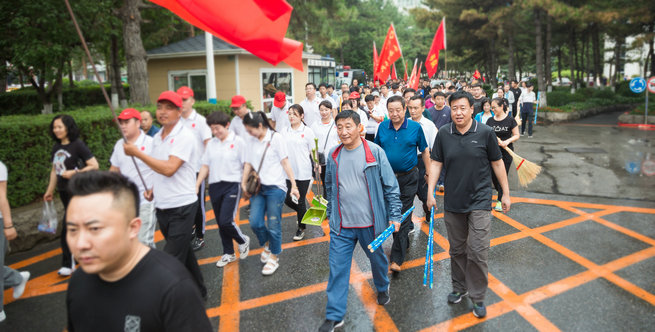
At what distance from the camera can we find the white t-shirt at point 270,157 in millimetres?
4625

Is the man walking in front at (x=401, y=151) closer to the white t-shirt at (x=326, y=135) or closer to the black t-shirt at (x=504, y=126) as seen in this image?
the white t-shirt at (x=326, y=135)

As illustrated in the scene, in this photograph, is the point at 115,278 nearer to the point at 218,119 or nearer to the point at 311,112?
the point at 218,119

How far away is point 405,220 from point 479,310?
3.89ft

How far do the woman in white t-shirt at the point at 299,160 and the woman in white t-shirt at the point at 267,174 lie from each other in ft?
2.15

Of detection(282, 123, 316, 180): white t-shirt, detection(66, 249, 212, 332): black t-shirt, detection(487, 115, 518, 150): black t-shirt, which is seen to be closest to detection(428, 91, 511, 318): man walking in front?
detection(282, 123, 316, 180): white t-shirt

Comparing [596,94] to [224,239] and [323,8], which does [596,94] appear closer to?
[323,8]

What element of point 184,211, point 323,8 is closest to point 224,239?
point 184,211

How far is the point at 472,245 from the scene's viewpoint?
12.2 ft

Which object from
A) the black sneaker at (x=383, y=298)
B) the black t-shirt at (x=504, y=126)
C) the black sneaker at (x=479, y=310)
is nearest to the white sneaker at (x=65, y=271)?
the black sneaker at (x=383, y=298)

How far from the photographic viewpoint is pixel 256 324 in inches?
146

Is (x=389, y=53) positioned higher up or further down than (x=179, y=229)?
higher up

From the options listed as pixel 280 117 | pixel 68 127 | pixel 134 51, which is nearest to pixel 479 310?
pixel 68 127

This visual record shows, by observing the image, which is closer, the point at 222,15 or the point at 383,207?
the point at 383,207

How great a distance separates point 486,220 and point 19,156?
6.12 m
